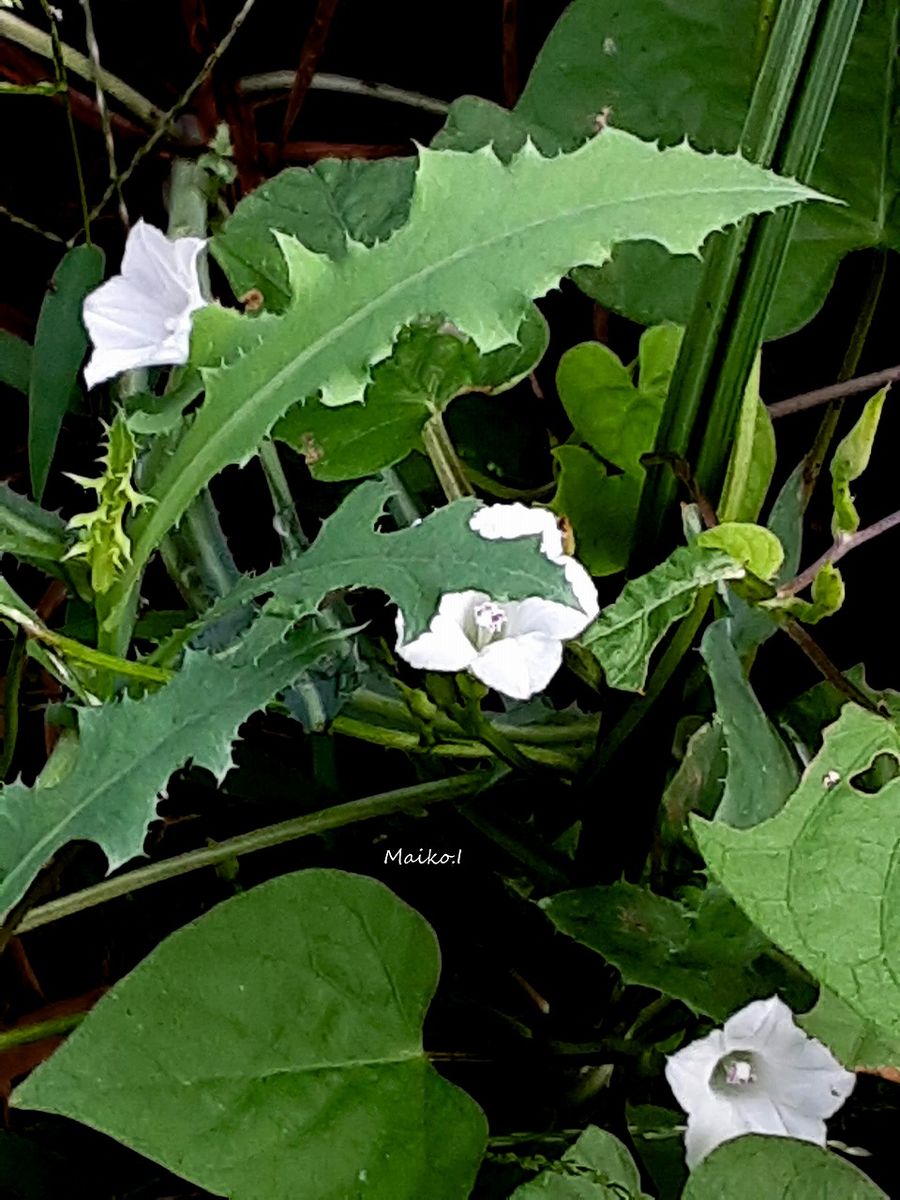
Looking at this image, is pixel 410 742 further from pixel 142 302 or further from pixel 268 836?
pixel 142 302

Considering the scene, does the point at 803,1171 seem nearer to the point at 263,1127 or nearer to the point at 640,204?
the point at 263,1127

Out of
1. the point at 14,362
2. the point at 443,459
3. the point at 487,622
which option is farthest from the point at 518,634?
the point at 14,362

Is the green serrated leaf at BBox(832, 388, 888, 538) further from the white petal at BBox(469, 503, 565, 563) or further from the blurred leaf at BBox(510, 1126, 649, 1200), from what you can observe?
the blurred leaf at BBox(510, 1126, 649, 1200)

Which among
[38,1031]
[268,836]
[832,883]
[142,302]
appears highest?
[142,302]

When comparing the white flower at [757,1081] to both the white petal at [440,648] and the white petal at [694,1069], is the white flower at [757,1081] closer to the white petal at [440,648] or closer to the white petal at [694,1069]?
the white petal at [694,1069]

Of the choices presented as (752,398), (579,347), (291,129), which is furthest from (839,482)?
(291,129)

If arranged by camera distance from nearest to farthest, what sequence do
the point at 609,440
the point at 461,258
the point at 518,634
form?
the point at 461,258 < the point at 518,634 < the point at 609,440

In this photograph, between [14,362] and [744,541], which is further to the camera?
[14,362]
